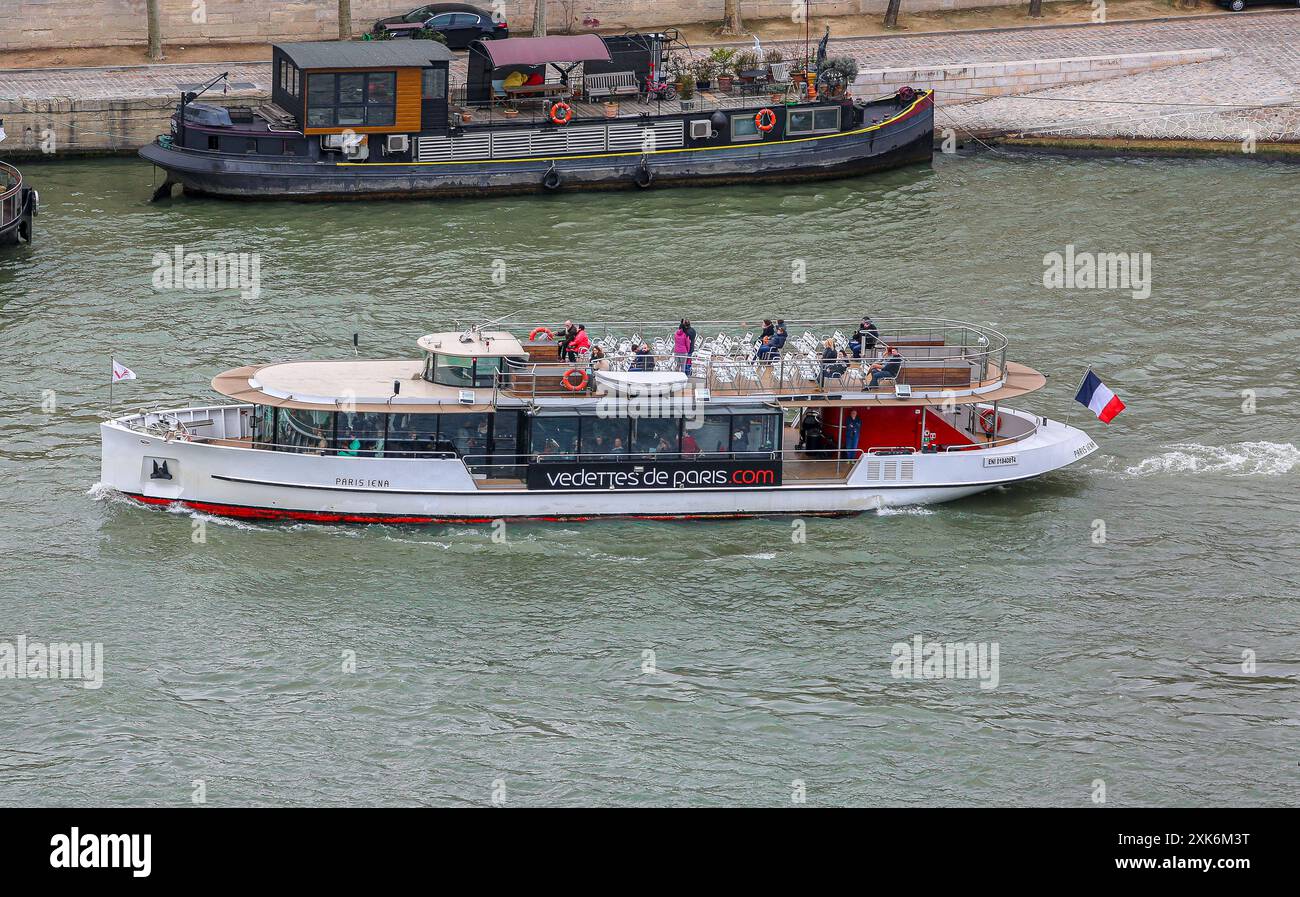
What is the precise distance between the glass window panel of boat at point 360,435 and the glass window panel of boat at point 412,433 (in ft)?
0.67

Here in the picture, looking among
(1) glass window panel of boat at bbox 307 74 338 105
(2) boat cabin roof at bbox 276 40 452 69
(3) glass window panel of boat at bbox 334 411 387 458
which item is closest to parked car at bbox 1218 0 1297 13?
(2) boat cabin roof at bbox 276 40 452 69

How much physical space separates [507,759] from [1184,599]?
12577 mm

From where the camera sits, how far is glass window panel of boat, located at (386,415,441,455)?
119 feet

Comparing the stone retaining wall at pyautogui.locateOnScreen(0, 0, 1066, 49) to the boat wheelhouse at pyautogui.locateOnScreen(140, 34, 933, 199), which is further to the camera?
the stone retaining wall at pyautogui.locateOnScreen(0, 0, 1066, 49)

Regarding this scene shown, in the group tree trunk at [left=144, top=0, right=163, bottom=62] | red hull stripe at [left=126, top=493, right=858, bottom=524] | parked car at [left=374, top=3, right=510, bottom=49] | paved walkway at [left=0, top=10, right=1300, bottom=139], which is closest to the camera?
red hull stripe at [left=126, top=493, right=858, bottom=524]

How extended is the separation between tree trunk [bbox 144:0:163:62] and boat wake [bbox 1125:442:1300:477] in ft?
130

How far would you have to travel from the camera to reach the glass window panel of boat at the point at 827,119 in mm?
60000

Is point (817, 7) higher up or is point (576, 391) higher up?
point (817, 7)

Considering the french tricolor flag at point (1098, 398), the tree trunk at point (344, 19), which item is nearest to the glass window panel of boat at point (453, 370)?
the french tricolor flag at point (1098, 398)

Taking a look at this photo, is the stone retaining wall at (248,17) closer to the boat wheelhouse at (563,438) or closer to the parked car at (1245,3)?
the parked car at (1245,3)

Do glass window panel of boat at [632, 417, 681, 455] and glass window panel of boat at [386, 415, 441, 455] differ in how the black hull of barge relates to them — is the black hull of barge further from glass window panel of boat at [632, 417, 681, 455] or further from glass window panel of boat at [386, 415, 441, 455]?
glass window panel of boat at [632, 417, 681, 455]

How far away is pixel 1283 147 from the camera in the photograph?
6212 cm

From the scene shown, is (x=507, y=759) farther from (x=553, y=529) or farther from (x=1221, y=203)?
(x=1221, y=203)
